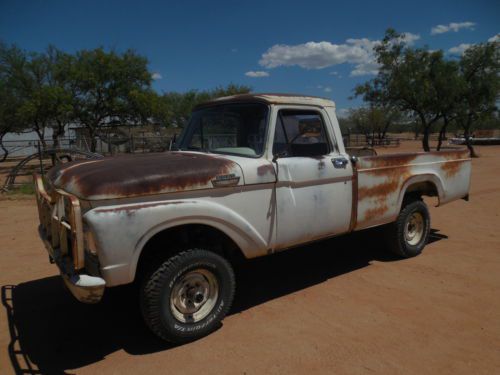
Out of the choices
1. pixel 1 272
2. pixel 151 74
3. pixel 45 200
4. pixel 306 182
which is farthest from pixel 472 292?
pixel 151 74

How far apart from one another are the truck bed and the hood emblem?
1592 mm

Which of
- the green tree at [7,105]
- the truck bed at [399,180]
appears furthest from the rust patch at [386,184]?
the green tree at [7,105]

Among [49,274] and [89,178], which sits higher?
[89,178]

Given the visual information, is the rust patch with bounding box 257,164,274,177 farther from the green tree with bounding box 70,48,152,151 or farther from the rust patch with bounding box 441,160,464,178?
the green tree with bounding box 70,48,152,151

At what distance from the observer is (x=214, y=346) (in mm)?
3178

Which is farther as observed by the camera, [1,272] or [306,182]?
[1,272]

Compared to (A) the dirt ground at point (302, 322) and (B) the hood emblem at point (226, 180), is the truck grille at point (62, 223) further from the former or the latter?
(B) the hood emblem at point (226, 180)

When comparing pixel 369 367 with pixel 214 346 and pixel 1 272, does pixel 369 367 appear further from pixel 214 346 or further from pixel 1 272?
pixel 1 272

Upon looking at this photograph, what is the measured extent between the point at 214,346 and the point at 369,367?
123cm

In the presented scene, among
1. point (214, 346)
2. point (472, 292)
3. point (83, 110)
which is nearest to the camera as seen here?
point (214, 346)

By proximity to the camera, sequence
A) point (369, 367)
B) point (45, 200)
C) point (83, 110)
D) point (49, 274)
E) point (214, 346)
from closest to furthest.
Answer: point (369, 367), point (214, 346), point (45, 200), point (49, 274), point (83, 110)

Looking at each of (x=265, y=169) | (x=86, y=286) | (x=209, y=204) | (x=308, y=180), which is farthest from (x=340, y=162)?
(x=86, y=286)

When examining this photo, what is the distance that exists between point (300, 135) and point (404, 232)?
7.29 feet

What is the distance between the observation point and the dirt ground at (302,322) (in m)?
2.94
